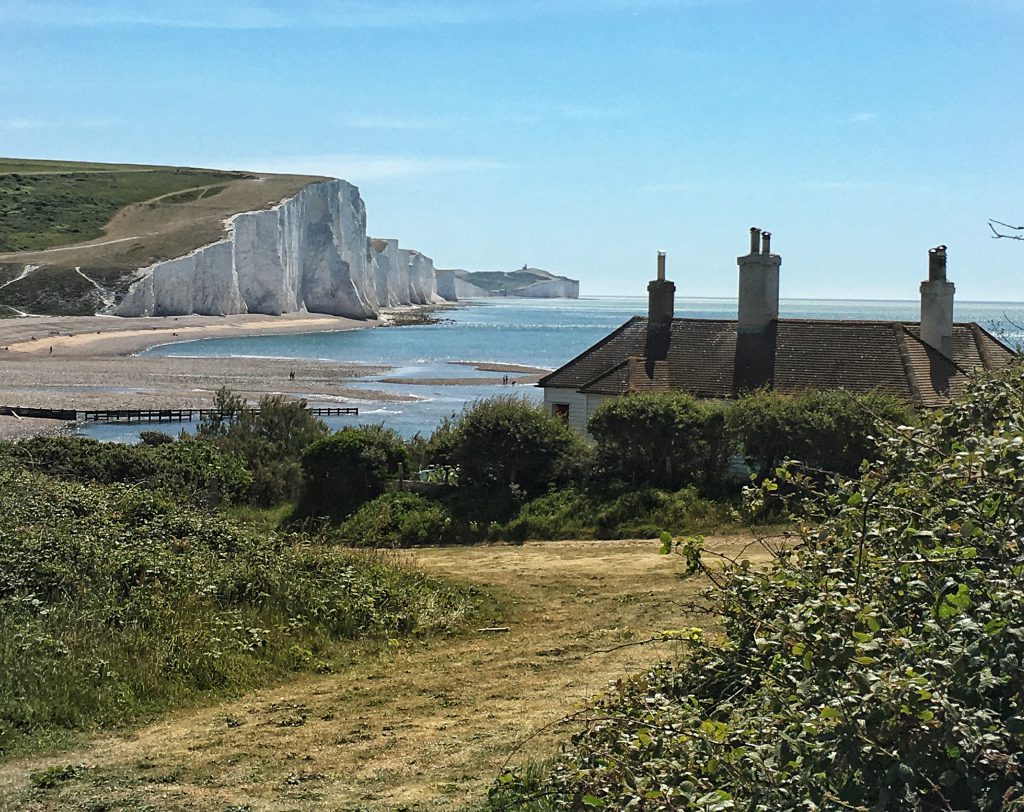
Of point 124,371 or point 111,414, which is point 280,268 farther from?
point 111,414

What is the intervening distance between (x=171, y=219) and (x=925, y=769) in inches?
5767

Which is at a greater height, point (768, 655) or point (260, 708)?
point (768, 655)

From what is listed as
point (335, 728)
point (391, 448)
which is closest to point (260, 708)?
point (335, 728)

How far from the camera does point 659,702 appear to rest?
5816mm

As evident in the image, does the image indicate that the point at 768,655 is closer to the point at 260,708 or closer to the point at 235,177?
the point at 260,708

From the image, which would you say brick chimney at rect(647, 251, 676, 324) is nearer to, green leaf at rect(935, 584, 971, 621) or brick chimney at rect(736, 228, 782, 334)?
brick chimney at rect(736, 228, 782, 334)

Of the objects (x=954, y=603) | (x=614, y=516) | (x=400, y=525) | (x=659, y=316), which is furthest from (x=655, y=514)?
(x=954, y=603)

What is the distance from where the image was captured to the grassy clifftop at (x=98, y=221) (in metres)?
114

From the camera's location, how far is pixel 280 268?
134m

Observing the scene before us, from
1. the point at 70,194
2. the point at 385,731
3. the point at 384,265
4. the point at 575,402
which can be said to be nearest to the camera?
the point at 385,731

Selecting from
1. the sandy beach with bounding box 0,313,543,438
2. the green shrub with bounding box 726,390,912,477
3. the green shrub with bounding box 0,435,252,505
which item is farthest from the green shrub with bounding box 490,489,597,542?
the sandy beach with bounding box 0,313,543,438

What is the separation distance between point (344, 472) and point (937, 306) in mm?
12091

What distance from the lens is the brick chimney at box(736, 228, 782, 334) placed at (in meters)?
26.0

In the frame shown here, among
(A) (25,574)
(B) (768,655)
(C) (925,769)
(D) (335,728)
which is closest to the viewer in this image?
(C) (925,769)
